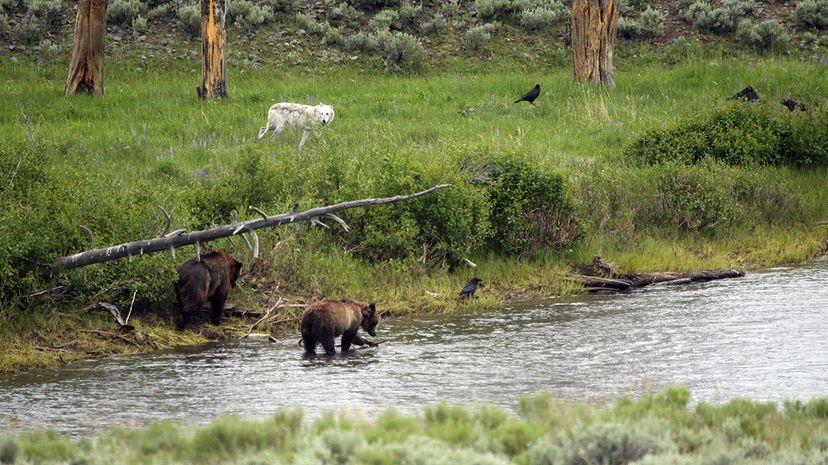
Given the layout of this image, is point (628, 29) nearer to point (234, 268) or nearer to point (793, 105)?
point (793, 105)

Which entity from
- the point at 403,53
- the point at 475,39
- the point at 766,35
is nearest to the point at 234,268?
the point at 403,53

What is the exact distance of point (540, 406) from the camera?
8.56 meters

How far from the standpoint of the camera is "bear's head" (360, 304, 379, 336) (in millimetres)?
12862

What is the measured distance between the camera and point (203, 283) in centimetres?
1308

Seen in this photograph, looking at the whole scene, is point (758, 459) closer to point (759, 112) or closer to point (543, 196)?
point (543, 196)

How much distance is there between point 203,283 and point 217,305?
50 cm

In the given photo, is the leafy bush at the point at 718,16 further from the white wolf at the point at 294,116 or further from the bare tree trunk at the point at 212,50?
the white wolf at the point at 294,116

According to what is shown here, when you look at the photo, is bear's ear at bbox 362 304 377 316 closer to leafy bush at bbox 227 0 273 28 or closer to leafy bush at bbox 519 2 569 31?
leafy bush at bbox 227 0 273 28

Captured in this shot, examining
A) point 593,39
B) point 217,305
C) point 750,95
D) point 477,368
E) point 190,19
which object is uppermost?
point 190,19

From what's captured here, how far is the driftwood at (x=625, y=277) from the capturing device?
16094 mm

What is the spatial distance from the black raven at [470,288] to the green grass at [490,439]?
6430mm

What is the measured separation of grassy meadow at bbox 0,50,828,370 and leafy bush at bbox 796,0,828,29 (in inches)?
330

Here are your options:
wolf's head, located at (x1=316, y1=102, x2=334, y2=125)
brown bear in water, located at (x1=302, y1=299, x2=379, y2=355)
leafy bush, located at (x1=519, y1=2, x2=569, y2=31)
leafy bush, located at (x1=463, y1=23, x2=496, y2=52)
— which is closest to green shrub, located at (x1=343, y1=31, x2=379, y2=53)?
leafy bush, located at (x1=463, y1=23, x2=496, y2=52)

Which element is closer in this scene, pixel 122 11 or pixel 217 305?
pixel 217 305
